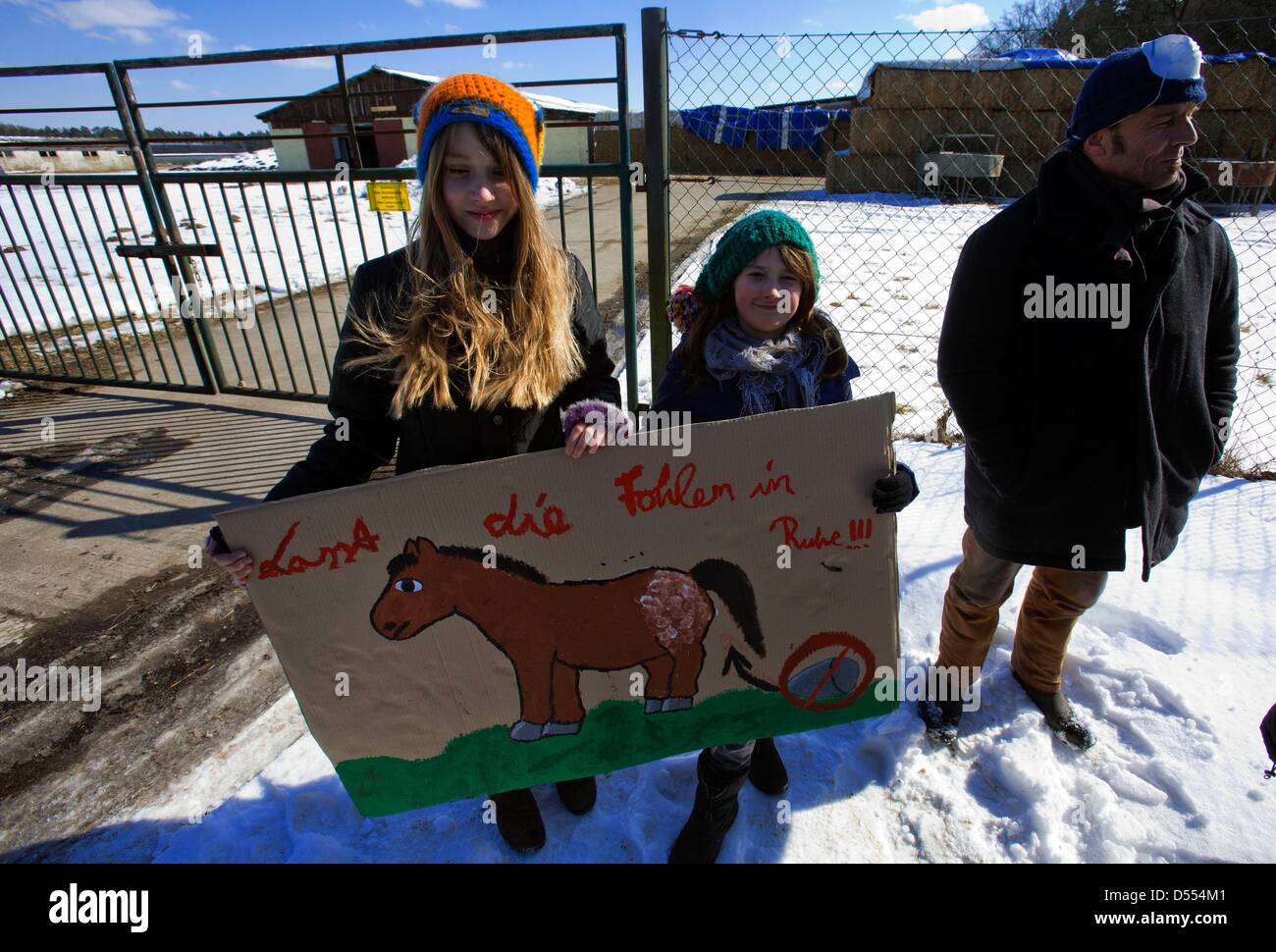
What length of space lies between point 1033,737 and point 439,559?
6.24ft

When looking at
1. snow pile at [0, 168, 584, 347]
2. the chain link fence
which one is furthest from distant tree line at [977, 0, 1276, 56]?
snow pile at [0, 168, 584, 347]

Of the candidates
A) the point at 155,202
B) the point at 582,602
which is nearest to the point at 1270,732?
the point at 582,602

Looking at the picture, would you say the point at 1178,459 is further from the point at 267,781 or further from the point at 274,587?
the point at 267,781

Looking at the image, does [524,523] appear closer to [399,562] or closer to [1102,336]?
[399,562]

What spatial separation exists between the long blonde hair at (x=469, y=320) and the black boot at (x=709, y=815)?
1094mm

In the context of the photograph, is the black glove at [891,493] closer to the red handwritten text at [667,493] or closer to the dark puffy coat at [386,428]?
the red handwritten text at [667,493]

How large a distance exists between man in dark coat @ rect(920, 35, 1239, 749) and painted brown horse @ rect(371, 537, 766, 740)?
2.73 ft

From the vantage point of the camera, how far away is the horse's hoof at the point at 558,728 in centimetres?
166

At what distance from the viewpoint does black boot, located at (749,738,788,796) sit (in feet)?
6.43

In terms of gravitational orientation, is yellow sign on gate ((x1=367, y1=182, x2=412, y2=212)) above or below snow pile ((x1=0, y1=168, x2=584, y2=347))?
above

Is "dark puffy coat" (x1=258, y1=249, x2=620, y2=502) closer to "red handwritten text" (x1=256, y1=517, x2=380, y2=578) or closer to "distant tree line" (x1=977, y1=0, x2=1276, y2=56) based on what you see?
"red handwritten text" (x1=256, y1=517, x2=380, y2=578)

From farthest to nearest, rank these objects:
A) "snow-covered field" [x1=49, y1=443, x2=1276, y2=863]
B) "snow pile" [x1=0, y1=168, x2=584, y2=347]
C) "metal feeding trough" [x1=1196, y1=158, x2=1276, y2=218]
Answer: "metal feeding trough" [x1=1196, y1=158, x2=1276, y2=218]
"snow pile" [x1=0, y1=168, x2=584, y2=347]
"snow-covered field" [x1=49, y1=443, x2=1276, y2=863]

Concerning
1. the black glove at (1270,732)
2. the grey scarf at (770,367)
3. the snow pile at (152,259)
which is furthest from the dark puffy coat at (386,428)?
the snow pile at (152,259)

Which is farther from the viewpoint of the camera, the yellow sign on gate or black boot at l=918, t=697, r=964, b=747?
the yellow sign on gate
